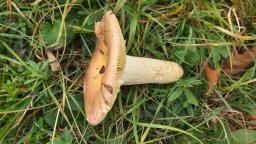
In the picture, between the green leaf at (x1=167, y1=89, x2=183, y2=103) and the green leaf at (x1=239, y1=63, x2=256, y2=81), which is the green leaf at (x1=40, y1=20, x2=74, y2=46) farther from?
the green leaf at (x1=239, y1=63, x2=256, y2=81)

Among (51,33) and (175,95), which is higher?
(51,33)

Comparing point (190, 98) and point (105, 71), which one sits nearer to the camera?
point (105, 71)

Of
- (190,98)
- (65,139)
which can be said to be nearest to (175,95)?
(190,98)

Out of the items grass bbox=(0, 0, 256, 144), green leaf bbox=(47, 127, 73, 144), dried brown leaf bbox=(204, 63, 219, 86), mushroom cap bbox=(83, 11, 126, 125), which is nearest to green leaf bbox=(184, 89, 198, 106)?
grass bbox=(0, 0, 256, 144)

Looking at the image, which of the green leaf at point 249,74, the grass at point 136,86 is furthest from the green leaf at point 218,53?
the green leaf at point 249,74

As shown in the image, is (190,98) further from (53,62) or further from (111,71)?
(53,62)

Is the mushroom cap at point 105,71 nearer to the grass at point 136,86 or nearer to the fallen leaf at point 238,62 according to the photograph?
the grass at point 136,86

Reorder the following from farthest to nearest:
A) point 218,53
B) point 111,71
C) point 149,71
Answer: point 218,53, point 149,71, point 111,71

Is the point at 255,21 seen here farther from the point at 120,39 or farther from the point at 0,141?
the point at 0,141
